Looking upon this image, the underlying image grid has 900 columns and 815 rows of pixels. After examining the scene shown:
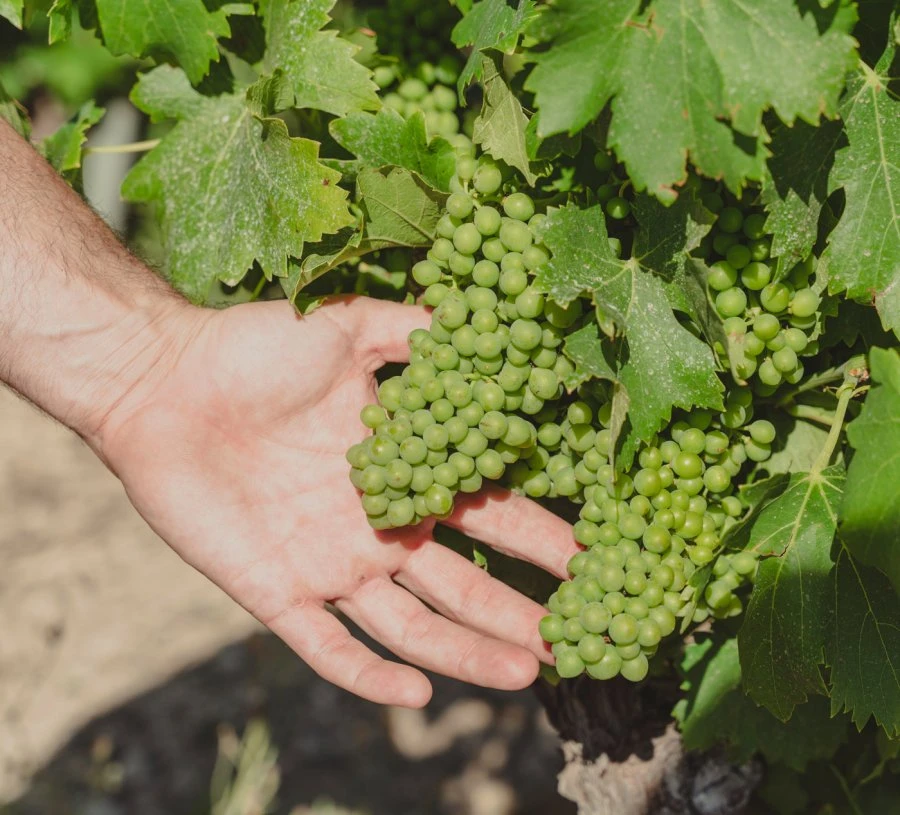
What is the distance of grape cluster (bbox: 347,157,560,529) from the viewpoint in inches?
50.4

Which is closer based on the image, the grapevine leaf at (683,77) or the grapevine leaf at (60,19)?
the grapevine leaf at (683,77)

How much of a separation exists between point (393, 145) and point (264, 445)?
1.98ft

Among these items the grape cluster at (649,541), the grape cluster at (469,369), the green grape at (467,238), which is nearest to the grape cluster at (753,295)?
the grape cluster at (649,541)

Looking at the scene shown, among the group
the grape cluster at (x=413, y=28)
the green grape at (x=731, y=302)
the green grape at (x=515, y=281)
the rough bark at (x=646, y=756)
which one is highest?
the grape cluster at (x=413, y=28)

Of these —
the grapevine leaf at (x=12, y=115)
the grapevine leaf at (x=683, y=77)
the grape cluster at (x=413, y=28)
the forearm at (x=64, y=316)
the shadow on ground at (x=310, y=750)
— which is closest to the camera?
the grapevine leaf at (x=683, y=77)

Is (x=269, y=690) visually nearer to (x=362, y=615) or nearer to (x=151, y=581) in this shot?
(x=151, y=581)

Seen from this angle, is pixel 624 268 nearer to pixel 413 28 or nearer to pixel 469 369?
pixel 469 369

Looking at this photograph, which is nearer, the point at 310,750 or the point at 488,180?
the point at 488,180

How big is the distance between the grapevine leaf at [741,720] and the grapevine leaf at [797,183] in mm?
763

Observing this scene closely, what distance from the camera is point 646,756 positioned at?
Answer: 71.9 inches

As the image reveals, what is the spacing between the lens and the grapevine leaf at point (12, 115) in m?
1.82

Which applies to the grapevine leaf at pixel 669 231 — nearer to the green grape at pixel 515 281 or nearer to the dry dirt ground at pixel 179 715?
the green grape at pixel 515 281

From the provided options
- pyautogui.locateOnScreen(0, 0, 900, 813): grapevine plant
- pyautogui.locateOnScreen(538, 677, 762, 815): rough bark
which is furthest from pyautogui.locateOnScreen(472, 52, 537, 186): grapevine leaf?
pyautogui.locateOnScreen(538, 677, 762, 815): rough bark

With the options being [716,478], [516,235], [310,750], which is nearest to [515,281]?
[516,235]
